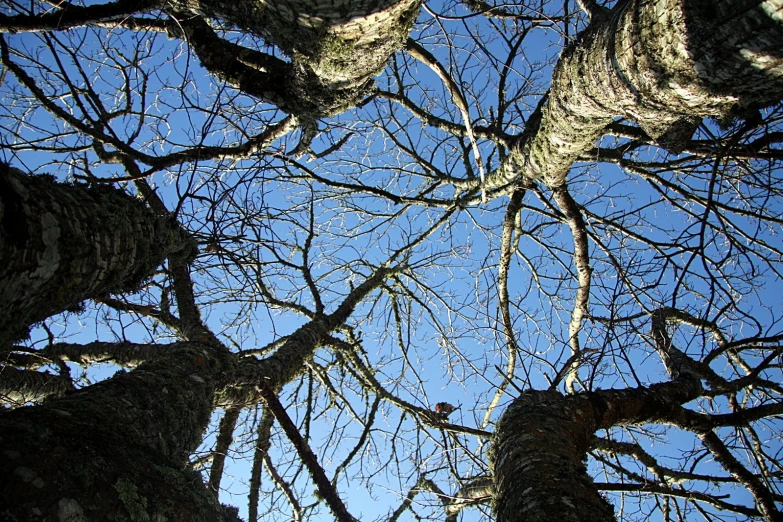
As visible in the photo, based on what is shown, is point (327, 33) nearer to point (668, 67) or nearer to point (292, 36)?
point (292, 36)

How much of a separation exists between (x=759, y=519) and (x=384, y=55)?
10.5 ft

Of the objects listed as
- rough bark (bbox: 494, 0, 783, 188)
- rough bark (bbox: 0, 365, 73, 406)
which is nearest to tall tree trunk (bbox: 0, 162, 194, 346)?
rough bark (bbox: 494, 0, 783, 188)

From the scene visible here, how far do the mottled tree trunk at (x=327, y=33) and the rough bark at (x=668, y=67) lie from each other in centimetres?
86

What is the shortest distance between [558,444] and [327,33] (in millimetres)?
1978

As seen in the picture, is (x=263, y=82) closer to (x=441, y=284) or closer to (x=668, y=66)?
(x=668, y=66)

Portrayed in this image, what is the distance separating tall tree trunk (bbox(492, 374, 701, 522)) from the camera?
146 cm

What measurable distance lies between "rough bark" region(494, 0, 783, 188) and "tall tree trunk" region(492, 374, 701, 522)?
137 centimetres

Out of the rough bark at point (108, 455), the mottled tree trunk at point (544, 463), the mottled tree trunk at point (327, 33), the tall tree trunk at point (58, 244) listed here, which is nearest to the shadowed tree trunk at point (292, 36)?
the mottled tree trunk at point (327, 33)

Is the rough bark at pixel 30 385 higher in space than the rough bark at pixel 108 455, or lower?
higher

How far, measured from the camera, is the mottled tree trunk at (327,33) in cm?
172

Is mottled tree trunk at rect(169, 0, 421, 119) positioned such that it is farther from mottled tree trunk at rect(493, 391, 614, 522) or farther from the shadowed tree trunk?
mottled tree trunk at rect(493, 391, 614, 522)

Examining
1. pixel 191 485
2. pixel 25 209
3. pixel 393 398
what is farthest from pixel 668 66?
pixel 393 398

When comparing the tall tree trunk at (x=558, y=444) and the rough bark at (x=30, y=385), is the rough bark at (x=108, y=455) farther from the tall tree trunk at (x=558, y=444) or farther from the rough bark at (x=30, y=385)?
the rough bark at (x=30, y=385)

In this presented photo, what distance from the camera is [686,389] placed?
2346 mm
